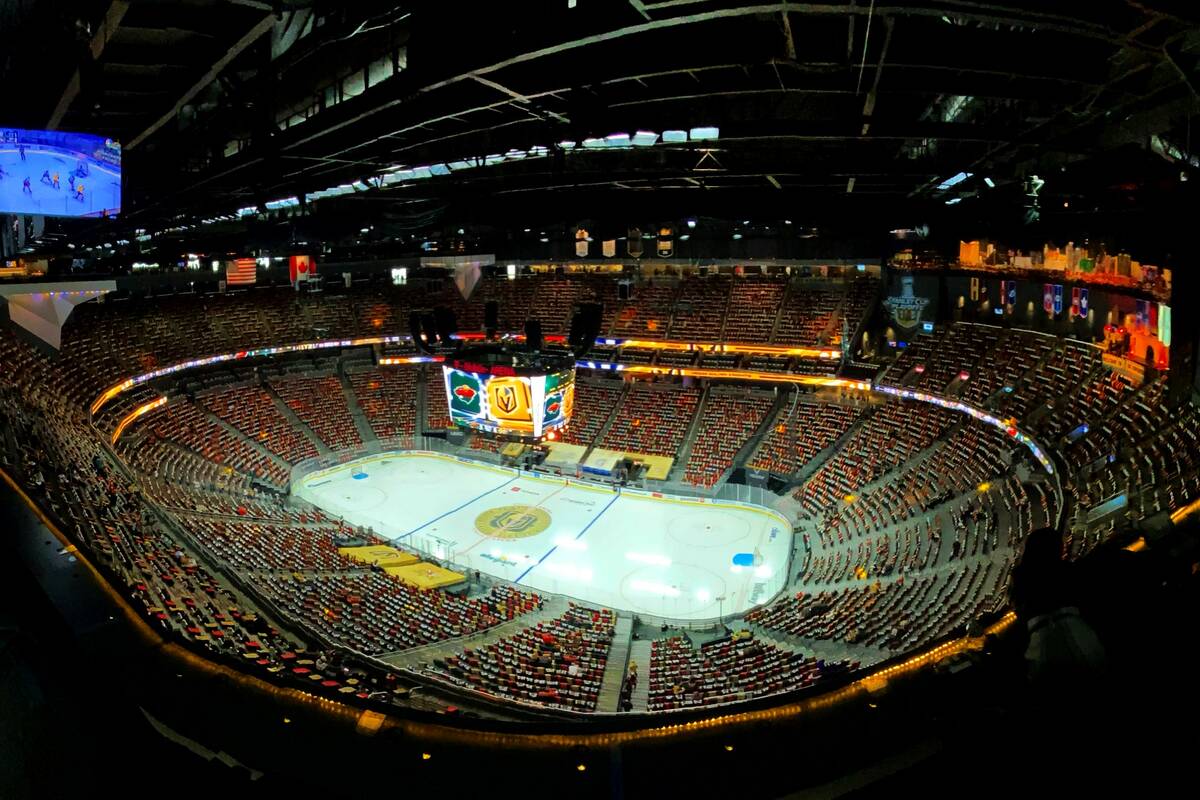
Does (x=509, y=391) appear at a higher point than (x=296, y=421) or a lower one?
higher

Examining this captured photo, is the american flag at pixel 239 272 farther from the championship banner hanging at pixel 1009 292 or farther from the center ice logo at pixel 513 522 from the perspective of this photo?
the championship banner hanging at pixel 1009 292

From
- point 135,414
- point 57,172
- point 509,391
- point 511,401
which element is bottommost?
point 135,414

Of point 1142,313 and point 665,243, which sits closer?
point 1142,313

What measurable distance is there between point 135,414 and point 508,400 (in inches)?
647

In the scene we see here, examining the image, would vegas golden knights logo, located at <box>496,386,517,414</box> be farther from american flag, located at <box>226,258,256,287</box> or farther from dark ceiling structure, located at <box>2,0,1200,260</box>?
american flag, located at <box>226,258,256,287</box>

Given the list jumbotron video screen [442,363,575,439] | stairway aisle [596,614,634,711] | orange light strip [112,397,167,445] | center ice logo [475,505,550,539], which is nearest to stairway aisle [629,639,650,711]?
stairway aisle [596,614,634,711]

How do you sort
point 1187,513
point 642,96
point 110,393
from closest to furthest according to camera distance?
point 1187,513 < point 642,96 < point 110,393

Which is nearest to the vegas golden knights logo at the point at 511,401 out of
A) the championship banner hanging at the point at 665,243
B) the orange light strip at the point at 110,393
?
the championship banner hanging at the point at 665,243

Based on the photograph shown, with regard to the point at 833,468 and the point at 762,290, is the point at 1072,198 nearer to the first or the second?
the point at 833,468

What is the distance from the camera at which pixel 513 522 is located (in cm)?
3003

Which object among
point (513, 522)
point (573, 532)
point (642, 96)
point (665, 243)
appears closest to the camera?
point (642, 96)

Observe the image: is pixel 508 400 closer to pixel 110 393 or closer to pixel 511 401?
pixel 511 401

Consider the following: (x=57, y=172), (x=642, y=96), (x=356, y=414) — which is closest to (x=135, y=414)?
(x=356, y=414)

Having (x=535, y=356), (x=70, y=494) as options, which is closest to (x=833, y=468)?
(x=535, y=356)
